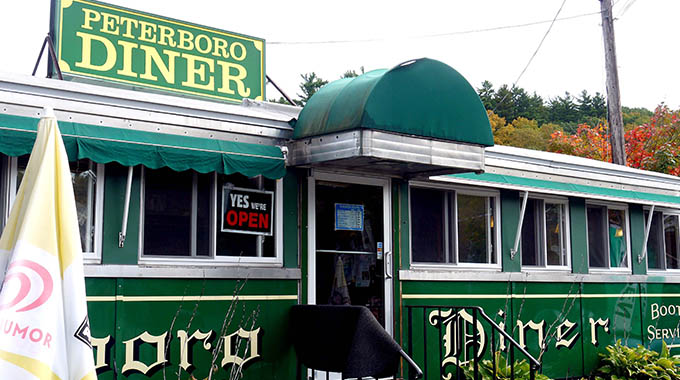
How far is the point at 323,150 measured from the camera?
6.77 meters

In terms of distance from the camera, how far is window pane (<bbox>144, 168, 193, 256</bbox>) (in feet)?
20.9

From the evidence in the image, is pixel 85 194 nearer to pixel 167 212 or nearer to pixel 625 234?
pixel 167 212

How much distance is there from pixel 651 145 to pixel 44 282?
74.2 ft

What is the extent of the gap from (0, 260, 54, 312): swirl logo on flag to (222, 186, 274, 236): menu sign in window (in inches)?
97.4

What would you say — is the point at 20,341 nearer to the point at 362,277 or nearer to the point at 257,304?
the point at 257,304

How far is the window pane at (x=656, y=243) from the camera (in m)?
10.9

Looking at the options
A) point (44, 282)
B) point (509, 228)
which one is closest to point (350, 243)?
point (509, 228)

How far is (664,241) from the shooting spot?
36.4 feet

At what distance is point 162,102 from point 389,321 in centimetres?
315

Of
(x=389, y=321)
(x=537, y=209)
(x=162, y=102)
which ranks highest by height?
(x=162, y=102)

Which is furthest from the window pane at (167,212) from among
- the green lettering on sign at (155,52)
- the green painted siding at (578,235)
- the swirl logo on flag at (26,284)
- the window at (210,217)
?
the green painted siding at (578,235)

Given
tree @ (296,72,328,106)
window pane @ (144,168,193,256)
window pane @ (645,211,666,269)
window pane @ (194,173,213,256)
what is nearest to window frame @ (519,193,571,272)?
window pane @ (645,211,666,269)

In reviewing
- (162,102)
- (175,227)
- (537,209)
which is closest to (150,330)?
(175,227)

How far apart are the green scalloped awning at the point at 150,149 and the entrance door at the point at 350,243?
0.81m
